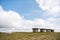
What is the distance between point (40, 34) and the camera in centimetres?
1423

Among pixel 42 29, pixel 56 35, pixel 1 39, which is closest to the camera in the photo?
pixel 1 39

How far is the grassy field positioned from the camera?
13.5 m

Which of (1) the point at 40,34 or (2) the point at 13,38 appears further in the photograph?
(1) the point at 40,34

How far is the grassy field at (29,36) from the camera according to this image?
13484 millimetres

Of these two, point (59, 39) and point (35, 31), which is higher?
point (35, 31)

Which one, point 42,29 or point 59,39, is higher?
point 42,29

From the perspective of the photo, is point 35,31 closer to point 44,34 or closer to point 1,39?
point 44,34

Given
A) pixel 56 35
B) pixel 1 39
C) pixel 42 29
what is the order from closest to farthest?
pixel 1 39 → pixel 56 35 → pixel 42 29

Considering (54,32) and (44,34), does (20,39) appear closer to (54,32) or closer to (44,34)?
(44,34)

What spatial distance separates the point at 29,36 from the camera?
13.9 metres

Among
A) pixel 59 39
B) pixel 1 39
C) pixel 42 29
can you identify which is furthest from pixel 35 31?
pixel 1 39

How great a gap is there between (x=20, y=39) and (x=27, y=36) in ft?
3.02

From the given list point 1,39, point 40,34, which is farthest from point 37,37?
point 1,39

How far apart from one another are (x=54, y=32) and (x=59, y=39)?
1.36 metres
